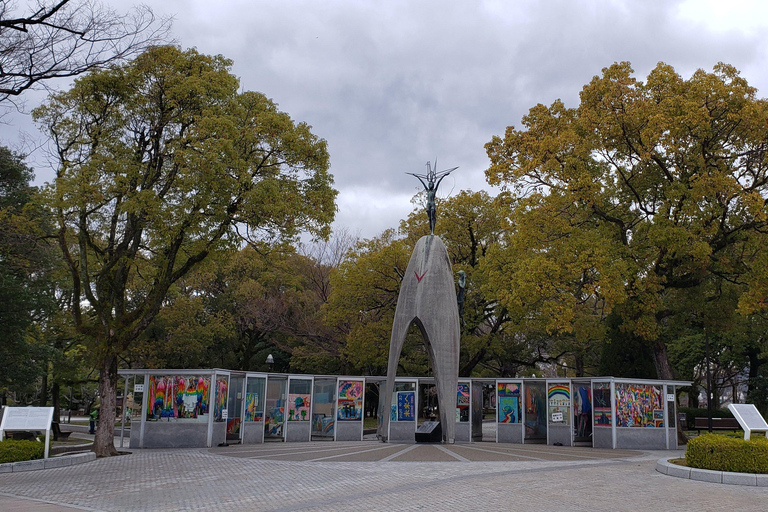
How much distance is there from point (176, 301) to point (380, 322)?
13.2 meters

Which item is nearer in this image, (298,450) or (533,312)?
(298,450)

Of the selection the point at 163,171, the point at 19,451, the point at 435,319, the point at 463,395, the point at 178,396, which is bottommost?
the point at 19,451

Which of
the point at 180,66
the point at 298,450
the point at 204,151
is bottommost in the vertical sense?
the point at 298,450

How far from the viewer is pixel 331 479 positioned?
1135cm

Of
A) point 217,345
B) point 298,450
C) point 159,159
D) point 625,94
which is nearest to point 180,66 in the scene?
point 159,159

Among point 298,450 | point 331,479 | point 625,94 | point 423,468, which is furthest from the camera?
point 625,94

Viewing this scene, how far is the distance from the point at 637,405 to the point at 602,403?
1.11 metres

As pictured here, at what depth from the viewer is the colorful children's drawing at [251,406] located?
763 inches

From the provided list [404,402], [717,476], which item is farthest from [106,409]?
[717,476]

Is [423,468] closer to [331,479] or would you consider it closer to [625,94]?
[331,479]

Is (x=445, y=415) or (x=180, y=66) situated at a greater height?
(x=180, y=66)

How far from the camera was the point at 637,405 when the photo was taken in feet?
63.5

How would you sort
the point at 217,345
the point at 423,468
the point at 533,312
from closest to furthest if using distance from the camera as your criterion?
the point at 423,468
the point at 533,312
the point at 217,345

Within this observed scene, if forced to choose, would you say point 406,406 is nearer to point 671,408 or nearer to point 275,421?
point 275,421
